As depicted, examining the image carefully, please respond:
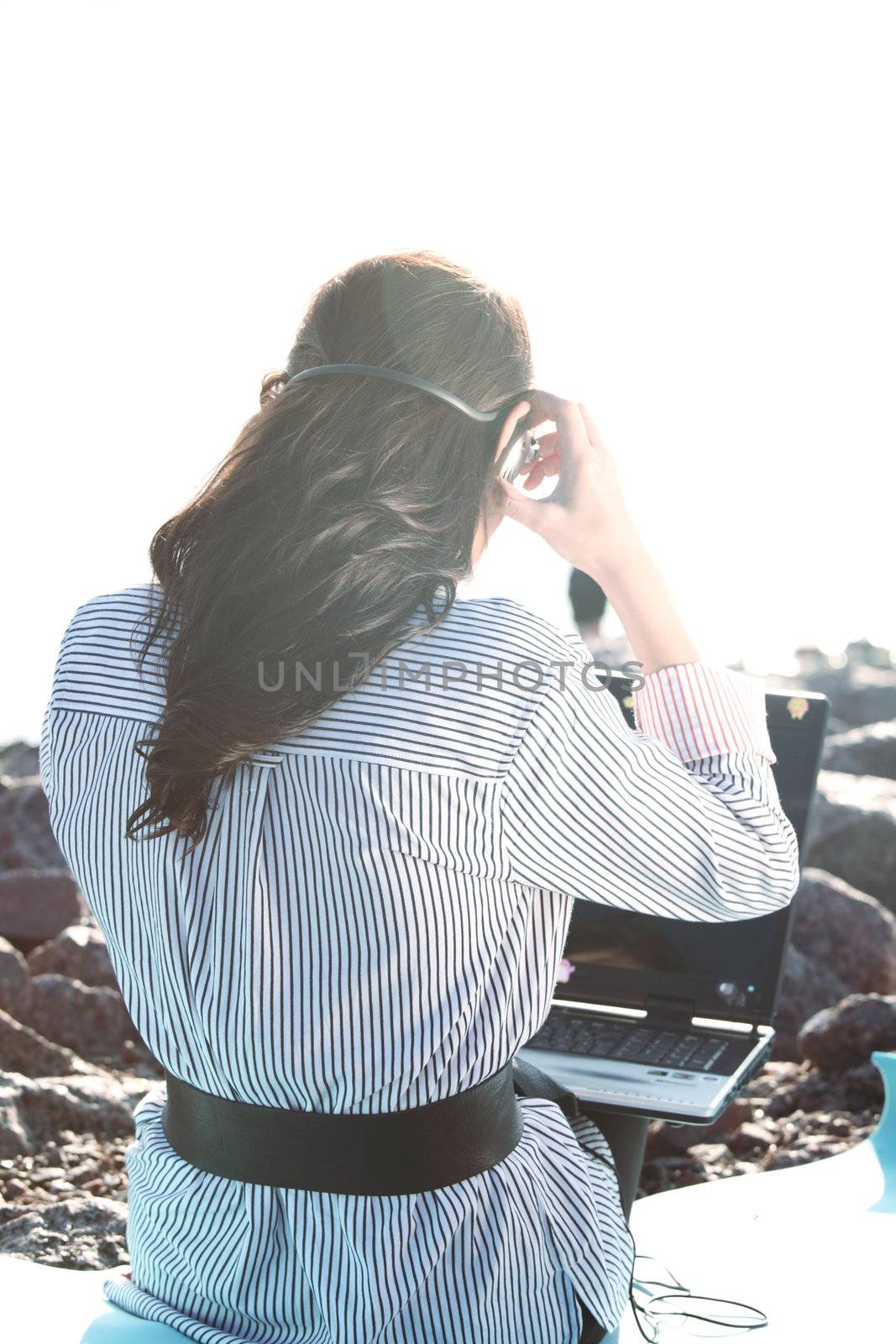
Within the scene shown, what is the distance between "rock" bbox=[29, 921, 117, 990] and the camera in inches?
152

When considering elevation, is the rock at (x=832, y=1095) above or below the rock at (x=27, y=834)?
above

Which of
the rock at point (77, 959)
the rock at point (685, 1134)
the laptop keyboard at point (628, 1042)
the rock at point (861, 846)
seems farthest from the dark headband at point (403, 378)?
the rock at point (861, 846)

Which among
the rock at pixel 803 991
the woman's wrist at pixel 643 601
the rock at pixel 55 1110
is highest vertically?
the woman's wrist at pixel 643 601

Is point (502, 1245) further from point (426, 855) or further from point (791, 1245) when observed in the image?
point (791, 1245)

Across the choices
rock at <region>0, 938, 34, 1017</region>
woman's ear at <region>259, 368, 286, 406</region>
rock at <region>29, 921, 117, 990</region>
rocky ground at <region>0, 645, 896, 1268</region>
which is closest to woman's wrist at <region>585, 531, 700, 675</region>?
woman's ear at <region>259, 368, 286, 406</region>

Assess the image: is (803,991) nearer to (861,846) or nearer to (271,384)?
(861,846)

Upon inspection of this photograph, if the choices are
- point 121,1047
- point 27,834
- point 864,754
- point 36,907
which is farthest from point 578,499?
point 864,754

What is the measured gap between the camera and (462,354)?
138 cm

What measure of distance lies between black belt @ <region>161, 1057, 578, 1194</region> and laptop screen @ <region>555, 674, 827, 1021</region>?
83 cm

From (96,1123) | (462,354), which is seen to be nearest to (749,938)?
(462,354)

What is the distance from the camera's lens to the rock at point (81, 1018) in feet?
11.5

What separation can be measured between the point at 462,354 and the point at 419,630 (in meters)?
0.34

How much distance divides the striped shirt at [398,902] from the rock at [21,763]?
16.8 feet

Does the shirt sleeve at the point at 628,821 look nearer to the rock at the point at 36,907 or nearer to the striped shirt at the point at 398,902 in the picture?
the striped shirt at the point at 398,902
